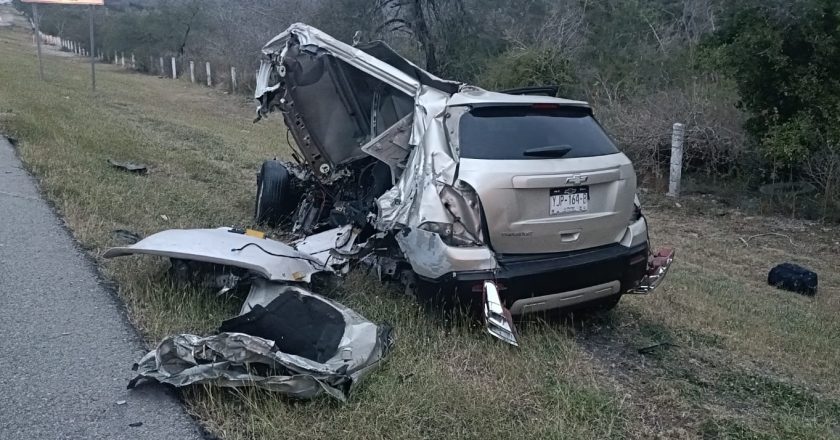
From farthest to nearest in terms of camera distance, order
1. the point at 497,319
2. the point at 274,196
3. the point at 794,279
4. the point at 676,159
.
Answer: the point at 676,159, the point at 794,279, the point at 274,196, the point at 497,319

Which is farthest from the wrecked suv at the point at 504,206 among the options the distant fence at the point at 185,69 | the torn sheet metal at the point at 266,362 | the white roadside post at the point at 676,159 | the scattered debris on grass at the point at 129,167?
the distant fence at the point at 185,69

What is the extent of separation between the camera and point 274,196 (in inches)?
301

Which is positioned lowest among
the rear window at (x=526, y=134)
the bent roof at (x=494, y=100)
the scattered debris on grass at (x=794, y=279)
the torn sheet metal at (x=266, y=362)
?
the scattered debris on grass at (x=794, y=279)

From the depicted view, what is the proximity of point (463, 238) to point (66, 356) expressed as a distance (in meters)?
2.30

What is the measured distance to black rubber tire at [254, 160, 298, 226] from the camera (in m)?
7.64

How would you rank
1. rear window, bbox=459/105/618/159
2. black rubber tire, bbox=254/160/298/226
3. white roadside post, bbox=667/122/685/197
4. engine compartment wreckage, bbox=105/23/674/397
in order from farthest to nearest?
white roadside post, bbox=667/122/685/197 < black rubber tire, bbox=254/160/298/226 < rear window, bbox=459/105/618/159 < engine compartment wreckage, bbox=105/23/674/397

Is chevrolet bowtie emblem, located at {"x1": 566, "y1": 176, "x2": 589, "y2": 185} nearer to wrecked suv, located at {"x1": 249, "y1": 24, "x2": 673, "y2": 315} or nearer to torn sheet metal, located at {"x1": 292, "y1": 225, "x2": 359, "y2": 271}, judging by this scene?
wrecked suv, located at {"x1": 249, "y1": 24, "x2": 673, "y2": 315}

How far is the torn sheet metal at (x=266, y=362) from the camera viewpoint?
348 centimetres

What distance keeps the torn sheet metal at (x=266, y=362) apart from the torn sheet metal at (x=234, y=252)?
756 mm

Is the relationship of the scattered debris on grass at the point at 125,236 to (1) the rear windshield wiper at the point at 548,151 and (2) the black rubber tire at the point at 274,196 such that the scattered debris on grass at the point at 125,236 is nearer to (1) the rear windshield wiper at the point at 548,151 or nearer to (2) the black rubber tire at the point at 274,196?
(2) the black rubber tire at the point at 274,196

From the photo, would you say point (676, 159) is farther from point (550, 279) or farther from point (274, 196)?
point (550, 279)

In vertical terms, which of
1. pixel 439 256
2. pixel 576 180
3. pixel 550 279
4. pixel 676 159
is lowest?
pixel 676 159

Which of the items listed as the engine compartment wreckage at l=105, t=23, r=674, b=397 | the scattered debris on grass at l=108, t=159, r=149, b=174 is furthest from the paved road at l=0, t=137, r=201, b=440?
the scattered debris on grass at l=108, t=159, r=149, b=174

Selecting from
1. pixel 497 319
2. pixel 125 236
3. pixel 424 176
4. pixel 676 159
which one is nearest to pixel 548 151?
pixel 424 176
